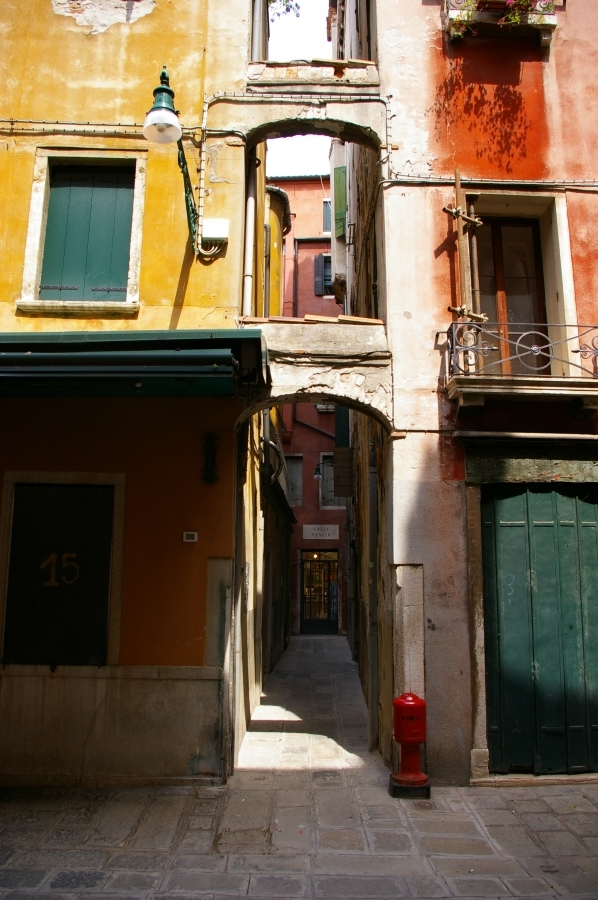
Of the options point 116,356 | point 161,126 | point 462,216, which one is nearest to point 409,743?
point 116,356

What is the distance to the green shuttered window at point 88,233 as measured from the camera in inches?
279

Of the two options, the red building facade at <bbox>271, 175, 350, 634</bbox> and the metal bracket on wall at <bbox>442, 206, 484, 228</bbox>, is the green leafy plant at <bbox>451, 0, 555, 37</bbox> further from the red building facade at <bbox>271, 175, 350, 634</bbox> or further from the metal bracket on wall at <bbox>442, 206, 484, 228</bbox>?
the red building facade at <bbox>271, 175, 350, 634</bbox>

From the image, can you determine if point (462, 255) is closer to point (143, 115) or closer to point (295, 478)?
point (143, 115)

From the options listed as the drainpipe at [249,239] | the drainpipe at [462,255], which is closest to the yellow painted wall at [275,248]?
the drainpipe at [249,239]

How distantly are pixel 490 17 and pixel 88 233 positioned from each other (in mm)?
5148

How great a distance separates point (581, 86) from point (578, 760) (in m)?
7.25

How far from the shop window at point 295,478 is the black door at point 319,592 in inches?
69.9

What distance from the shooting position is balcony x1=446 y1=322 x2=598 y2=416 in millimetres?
6410

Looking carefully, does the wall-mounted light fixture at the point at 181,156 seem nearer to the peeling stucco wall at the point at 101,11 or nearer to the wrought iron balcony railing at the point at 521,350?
the peeling stucco wall at the point at 101,11

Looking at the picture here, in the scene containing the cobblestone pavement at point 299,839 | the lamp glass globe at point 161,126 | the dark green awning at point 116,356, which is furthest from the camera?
the lamp glass globe at point 161,126

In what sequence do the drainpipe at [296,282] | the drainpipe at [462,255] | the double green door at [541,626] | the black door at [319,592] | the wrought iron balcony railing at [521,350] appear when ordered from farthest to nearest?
the drainpipe at [296,282]
the black door at [319,592]
the drainpipe at [462,255]
the wrought iron balcony railing at [521,350]
the double green door at [541,626]

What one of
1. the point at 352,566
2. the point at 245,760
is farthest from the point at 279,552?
the point at 245,760

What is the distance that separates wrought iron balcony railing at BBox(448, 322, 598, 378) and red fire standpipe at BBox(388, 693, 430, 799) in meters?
3.20

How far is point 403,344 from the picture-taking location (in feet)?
22.7
